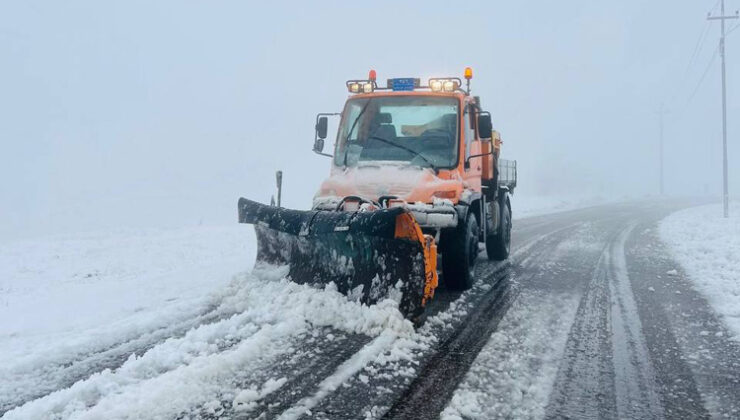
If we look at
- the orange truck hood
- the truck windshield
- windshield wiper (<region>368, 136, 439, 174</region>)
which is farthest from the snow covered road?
the truck windshield

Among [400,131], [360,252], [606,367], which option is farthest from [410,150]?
[606,367]

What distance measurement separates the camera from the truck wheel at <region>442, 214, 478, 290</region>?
592 centimetres

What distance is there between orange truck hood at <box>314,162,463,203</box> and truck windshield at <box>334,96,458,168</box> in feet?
0.71

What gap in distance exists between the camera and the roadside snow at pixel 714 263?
5.69 m

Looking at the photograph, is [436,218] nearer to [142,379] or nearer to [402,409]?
[402,409]

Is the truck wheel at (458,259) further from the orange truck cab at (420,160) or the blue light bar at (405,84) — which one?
the blue light bar at (405,84)

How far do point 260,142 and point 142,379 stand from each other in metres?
74.4

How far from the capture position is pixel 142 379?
3467 mm

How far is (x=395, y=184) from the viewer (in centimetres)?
581

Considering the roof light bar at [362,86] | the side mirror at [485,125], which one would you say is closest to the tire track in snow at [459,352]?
the side mirror at [485,125]

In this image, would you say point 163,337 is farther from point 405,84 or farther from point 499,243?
point 499,243

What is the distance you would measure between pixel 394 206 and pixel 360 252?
1.80 ft

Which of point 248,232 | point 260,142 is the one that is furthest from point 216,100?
point 248,232

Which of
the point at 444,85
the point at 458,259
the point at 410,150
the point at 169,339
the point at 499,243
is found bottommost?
the point at 169,339
